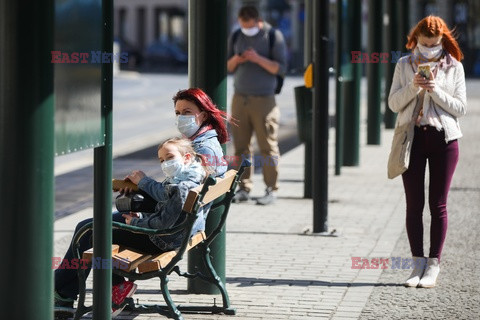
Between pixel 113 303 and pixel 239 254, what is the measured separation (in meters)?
2.53

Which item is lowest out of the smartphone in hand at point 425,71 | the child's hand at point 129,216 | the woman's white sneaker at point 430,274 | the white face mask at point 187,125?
the woman's white sneaker at point 430,274

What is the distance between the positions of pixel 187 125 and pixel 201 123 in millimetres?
90

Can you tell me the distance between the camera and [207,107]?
635 cm

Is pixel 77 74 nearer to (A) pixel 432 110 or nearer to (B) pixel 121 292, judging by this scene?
(B) pixel 121 292

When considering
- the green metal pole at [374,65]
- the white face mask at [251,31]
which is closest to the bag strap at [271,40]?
the white face mask at [251,31]

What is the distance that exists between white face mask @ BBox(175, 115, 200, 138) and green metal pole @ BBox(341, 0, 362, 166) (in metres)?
7.72

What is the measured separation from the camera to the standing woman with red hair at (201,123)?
630cm

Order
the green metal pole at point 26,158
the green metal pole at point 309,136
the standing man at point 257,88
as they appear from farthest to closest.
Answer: the green metal pole at point 309,136 → the standing man at point 257,88 → the green metal pole at point 26,158

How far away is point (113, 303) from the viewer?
588 cm

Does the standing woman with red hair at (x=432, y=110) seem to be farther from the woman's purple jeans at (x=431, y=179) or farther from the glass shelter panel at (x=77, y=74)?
the glass shelter panel at (x=77, y=74)

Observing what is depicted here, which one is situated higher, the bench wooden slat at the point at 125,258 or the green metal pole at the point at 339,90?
the green metal pole at the point at 339,90

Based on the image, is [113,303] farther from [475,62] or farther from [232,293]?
[475,62]

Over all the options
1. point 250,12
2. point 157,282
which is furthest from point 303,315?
point 250,12

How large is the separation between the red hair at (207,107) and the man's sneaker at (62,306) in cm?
123
